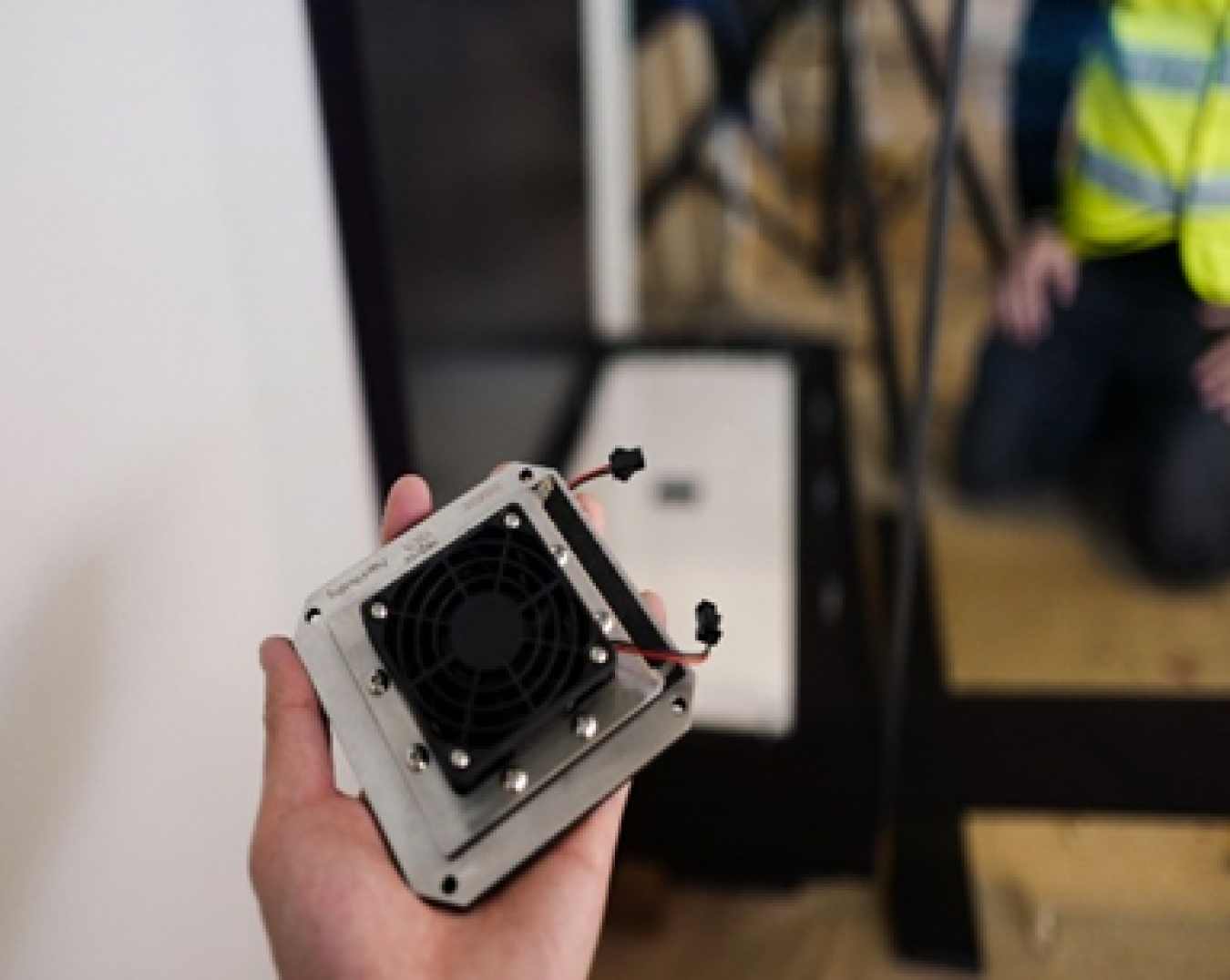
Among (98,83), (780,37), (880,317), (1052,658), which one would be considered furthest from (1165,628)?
(780,37)

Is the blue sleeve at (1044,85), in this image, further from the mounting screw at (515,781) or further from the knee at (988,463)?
the mounting screw at (515,781)

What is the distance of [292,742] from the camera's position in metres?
0.52

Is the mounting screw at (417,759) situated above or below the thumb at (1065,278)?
below

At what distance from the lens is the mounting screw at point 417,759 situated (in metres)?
0.48

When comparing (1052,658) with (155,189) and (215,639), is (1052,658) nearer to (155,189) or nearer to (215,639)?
(215,639)

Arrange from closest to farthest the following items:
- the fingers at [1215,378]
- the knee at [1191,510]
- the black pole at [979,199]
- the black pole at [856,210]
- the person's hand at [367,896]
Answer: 1. the person's hand at [367,896]
2. the fingers at [1215,378]
3. the knee at [1191,510]
4. the black pole at [979,199]
5. the black pole at [856,210]

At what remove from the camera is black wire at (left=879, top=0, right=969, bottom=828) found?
68 cm

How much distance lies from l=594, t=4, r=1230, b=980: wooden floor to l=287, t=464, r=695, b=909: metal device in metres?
0.53

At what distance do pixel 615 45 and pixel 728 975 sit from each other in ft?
4.00

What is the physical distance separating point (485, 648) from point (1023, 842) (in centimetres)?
71

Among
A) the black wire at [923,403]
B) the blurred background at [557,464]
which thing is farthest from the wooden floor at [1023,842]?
the black wire at [923,403]

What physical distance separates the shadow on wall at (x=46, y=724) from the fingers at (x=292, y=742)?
0.09m

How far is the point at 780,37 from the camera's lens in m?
1.91

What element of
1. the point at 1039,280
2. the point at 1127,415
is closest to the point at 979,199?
the point at 1039,280
